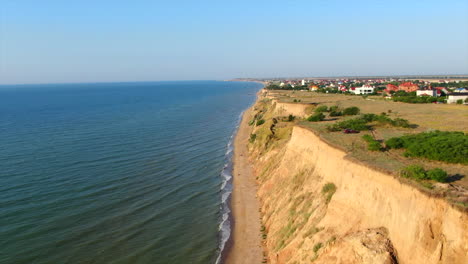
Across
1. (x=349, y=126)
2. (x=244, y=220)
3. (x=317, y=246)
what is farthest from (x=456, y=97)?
(x=317, y=246)

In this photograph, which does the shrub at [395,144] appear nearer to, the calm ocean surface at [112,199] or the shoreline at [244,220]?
the shoreline at [244,220]

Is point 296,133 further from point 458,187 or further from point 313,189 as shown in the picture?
point 458,187

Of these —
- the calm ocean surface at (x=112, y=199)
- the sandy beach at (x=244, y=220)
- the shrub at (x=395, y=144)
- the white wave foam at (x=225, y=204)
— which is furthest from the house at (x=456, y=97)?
the shrub at (x=395, y=144)

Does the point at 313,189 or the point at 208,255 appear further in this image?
the point at 313,189

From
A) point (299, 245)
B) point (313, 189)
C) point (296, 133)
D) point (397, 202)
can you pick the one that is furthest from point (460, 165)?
point (296, 133)

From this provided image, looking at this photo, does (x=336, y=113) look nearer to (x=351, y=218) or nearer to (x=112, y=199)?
(x=351, y=218)

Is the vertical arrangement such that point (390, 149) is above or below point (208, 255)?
above
